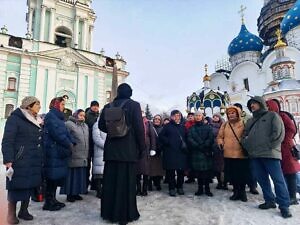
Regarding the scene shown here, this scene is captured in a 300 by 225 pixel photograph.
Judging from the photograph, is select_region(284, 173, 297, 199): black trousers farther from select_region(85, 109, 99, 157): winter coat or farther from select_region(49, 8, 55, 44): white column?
select_region(49, 8, 55, 44): white column

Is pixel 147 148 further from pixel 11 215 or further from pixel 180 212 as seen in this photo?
pixel 11 215

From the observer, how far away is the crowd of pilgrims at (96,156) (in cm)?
325

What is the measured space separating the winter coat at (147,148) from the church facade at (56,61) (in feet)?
52.2

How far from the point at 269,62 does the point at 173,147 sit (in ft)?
87.5

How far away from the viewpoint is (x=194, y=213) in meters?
3.66

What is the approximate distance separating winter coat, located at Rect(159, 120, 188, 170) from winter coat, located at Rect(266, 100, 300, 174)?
169 cm

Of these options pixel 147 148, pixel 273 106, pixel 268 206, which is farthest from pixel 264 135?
pixel 147 148

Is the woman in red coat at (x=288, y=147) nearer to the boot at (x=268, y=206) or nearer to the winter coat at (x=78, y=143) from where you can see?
the boot at (x=268, y=206)

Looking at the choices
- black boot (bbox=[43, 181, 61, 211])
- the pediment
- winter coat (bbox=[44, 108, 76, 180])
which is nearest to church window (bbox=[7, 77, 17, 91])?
the pediment

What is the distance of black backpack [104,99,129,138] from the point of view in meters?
3.22

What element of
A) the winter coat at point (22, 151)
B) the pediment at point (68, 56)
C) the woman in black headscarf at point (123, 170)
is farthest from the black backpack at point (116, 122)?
the pediment at point (68, 56)

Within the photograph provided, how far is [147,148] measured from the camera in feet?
16.1

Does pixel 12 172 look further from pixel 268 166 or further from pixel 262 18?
pixel 262 18

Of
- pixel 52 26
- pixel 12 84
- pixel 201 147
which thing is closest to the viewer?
pixel 201 147
